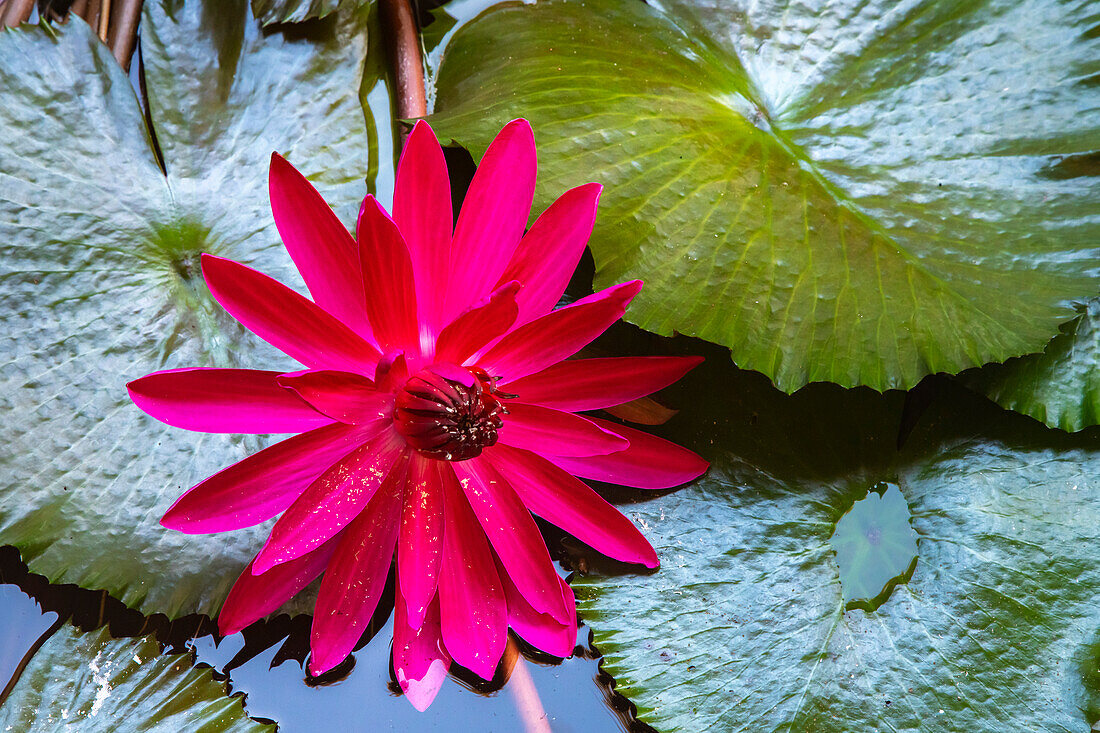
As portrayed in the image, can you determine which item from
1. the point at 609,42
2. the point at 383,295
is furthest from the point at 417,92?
the point at 383,295

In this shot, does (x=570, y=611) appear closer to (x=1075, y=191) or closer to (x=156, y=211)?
(x=156, y=211)

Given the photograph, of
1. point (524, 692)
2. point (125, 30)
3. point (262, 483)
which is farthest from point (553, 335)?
point (125, 30)

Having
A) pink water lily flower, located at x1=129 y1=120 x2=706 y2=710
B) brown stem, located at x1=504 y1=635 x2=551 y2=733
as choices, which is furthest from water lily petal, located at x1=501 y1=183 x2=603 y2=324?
brown stem, located at x1=504 y1=635 x2=551 y2=733

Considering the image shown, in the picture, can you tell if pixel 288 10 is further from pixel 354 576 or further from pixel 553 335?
pixel 354 576

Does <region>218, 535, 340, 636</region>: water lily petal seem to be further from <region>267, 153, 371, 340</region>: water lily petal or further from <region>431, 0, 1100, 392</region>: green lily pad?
<region>431, 0, 1100, 392</region>: green lily pad

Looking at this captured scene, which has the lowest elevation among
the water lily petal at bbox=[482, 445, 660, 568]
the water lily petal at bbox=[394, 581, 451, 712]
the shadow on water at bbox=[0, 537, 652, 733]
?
the shadow on water at bbox=[0, 537, 652, 733]
